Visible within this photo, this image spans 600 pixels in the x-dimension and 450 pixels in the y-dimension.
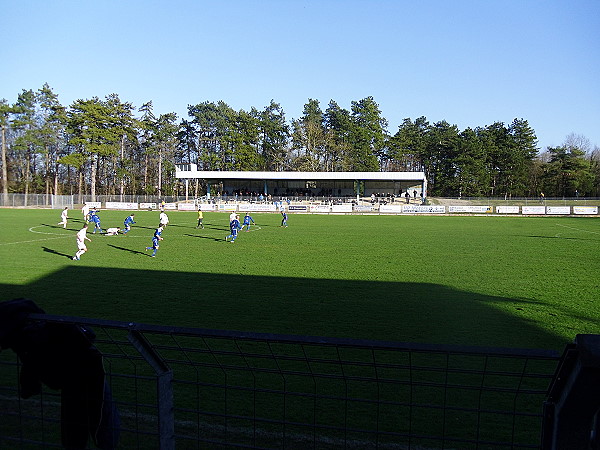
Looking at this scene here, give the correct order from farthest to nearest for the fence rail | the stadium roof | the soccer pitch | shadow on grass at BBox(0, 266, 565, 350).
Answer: the stadium roof < the soccer pitch < shadow on grass at BBox(0, 266, 565, 350) < the fence rail

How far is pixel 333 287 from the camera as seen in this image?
12.5 metres

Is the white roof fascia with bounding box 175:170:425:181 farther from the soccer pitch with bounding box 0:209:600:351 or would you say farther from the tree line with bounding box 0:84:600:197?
→ the soccer pitch with bounding box 0:209:600:351

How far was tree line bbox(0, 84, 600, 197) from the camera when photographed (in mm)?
76562

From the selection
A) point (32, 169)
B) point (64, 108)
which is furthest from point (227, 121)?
point (32, 169)

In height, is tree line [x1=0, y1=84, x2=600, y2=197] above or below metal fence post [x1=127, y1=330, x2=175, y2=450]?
above

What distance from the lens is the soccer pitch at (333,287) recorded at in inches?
345

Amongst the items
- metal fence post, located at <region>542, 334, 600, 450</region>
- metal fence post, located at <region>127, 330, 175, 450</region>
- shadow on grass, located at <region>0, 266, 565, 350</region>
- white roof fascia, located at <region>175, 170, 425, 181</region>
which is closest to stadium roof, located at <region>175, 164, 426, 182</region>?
white roof fascia, located at <region>175, 170, 425, 181</region>

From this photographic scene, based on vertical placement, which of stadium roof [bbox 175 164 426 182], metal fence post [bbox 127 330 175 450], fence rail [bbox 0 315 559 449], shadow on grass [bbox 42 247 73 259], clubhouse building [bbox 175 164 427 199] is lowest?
fence rail [bbox 0 315 559 449]

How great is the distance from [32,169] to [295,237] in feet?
264

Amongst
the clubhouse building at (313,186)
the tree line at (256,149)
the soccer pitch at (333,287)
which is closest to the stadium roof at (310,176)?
the clubhouse building at (313,186)

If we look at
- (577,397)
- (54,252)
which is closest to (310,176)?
(54,252)

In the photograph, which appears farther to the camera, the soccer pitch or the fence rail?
the soccer pitch

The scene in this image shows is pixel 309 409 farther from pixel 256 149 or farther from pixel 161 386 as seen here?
pixel 256 149

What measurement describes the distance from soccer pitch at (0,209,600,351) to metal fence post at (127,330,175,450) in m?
5.66
